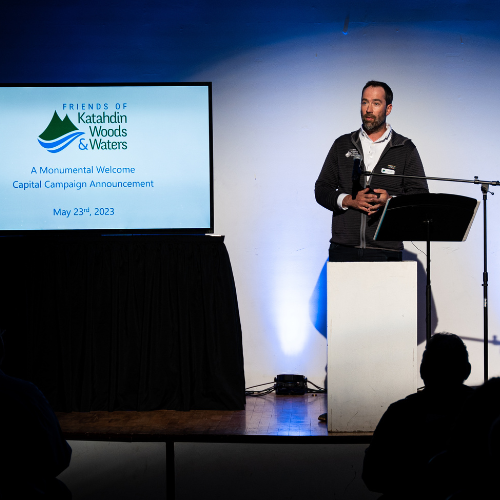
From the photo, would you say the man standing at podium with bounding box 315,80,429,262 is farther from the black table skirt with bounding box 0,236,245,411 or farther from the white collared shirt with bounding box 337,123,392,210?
the black table skirt with bounding box 0,236,245,411

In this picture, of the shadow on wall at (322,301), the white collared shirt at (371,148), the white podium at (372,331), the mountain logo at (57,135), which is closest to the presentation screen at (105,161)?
the mountain logo at (57,135)

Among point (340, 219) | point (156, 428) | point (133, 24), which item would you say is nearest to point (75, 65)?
point (133, 24)

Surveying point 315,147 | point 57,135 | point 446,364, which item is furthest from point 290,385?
point 446,364

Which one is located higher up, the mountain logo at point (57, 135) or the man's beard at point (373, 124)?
the mountain logo at point (57, 135)

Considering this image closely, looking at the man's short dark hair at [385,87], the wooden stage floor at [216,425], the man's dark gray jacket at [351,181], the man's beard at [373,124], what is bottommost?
the wooden stage floor at [216,425]

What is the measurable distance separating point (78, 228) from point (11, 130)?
83 centimetres

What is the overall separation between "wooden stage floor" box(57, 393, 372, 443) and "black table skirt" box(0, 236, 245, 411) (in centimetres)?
16

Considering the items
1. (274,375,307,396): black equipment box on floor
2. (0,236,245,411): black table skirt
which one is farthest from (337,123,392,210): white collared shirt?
(274,375,307,396): black equipment box on floor

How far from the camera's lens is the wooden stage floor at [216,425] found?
10.7 feet

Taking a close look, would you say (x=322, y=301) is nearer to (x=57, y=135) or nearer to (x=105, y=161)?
(x=105, y=161)

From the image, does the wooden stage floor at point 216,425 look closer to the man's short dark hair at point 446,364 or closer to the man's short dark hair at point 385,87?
the man's short dark hair at point 446,364

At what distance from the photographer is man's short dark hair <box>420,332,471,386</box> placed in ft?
5.65

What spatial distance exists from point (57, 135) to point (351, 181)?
2120mm

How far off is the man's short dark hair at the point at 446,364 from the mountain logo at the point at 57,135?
3.28m
